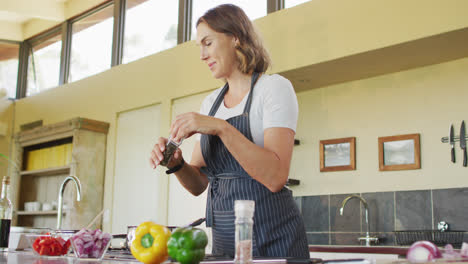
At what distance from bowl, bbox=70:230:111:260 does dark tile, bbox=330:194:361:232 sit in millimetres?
2867

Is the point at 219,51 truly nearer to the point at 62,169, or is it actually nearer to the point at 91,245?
the point at 91,245

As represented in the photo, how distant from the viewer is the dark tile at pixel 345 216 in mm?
4059

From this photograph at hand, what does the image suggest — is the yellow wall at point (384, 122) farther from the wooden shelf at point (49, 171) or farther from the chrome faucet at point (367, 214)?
the wooden shelf at point (49, 171)

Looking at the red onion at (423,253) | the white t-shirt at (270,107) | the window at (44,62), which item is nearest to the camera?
the red onion at (423,253)

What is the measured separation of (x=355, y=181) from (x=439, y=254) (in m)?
3.14

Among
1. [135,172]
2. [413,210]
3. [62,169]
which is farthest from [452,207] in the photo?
[62,169]

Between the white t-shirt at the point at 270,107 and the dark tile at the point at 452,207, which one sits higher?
the white t-shirt at the point at 270,107

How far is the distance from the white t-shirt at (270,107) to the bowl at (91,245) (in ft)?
1.72

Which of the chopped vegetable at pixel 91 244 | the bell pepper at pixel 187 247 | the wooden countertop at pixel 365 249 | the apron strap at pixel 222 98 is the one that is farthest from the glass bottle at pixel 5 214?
the wooden countertop at pixel 365 249

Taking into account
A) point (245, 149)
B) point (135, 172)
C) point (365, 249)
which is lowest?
point (365, 249)

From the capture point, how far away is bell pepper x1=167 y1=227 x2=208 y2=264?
108cm

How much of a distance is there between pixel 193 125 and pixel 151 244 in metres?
0.35

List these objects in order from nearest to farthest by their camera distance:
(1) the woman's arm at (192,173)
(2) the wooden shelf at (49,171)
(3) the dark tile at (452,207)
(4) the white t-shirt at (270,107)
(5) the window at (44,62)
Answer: (4) the white t-shirt at (270,107) < (1) the woman's arm at (192,173) < (3) the dark tile at (452,207) < (2) the wooden shelf at (49,171) < (5) the window at (44,62)

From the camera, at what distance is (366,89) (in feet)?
13.7
